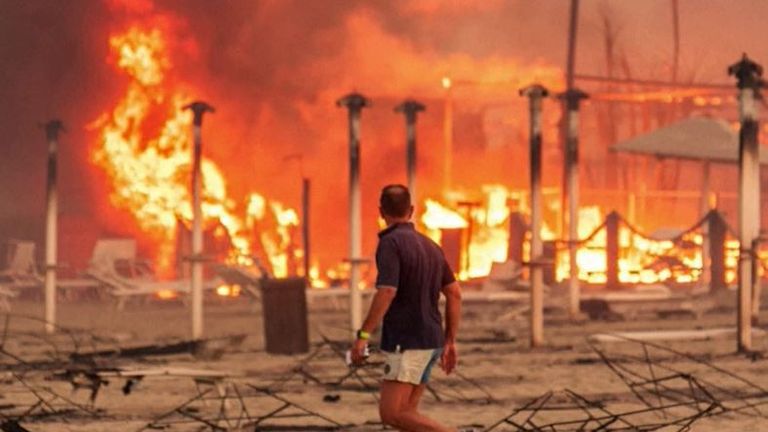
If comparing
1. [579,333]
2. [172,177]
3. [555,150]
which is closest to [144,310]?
[172,177]

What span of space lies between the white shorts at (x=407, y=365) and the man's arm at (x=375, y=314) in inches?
8.4

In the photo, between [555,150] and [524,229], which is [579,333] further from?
[555,150]

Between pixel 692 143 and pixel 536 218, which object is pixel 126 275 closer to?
pixel 692 143

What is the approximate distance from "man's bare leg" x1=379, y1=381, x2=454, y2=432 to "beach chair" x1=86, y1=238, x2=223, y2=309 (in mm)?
16543

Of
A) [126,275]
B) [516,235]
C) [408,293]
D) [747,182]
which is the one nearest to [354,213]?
[747,182]

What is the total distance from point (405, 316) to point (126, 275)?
22980 mm

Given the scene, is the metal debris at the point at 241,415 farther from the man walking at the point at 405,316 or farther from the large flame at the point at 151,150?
the large flame at the point at 151,150

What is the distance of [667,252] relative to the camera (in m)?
27.0

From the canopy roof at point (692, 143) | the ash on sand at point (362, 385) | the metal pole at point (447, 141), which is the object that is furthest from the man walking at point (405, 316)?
the metal pole at point (447, 141)

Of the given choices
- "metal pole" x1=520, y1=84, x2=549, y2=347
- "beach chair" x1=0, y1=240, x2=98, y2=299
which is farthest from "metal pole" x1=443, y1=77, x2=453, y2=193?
"metal pole" x1=520, y1=84, x2=549, y2=347

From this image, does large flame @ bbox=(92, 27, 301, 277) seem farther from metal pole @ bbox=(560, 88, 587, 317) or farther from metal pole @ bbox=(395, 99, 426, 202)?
metal pole @ bbox=(395, 99, 426, 202)

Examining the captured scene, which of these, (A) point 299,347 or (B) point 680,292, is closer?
(A) point 299,347

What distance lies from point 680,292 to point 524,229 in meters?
4.34

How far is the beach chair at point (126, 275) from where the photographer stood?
24969mm
